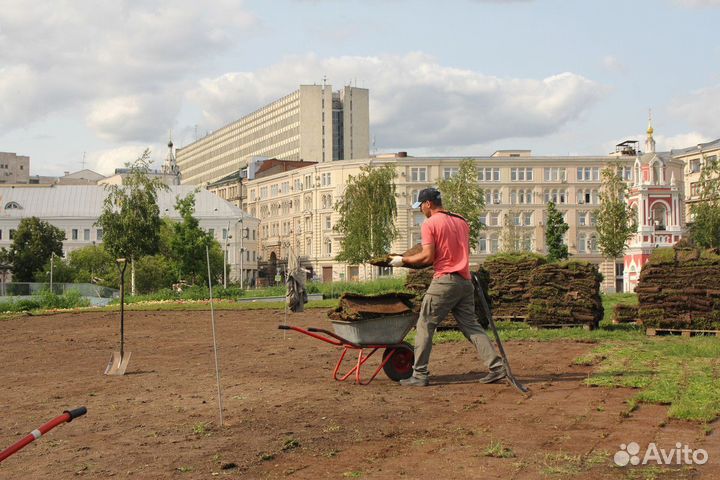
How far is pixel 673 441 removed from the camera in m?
7.72

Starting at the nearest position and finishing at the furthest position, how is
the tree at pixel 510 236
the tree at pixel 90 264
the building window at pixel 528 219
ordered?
1. the tree at pixel 90 264
2. the tree at pixel 510 236
3. the building window at pixel 528 219

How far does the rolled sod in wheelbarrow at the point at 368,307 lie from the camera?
11.8 m

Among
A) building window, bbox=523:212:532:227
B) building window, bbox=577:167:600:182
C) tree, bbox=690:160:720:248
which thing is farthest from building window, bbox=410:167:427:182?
tree, bbox=690:160:720:248

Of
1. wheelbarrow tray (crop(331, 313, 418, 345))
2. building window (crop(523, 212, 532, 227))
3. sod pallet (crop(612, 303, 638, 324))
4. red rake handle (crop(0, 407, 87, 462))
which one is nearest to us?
red rake handle (crop(0, 407, 87, 462))

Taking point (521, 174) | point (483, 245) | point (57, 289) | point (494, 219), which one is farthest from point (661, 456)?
point (521, 174)

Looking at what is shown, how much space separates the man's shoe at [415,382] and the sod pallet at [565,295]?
29.8 ft

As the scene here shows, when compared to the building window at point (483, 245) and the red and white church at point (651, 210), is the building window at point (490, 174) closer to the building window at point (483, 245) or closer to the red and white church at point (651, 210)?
the building window at point (483, 245)

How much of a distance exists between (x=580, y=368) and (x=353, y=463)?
6.62m

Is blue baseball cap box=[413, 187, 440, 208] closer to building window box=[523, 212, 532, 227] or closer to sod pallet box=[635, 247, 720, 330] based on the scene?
sod pallet box=[635, 247, 720, 330]

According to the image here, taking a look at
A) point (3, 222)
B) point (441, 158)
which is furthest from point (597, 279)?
point (3, 222)

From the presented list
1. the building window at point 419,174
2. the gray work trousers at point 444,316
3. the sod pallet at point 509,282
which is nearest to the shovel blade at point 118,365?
the gray work trousers at point 444,316

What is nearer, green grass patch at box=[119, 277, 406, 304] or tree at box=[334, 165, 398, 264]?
green grass patch at box=[119, 277, 406, 304]

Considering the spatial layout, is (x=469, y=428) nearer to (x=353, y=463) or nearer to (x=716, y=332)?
(x=353, y=463)

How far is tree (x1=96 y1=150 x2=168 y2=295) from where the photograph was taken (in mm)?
65000
